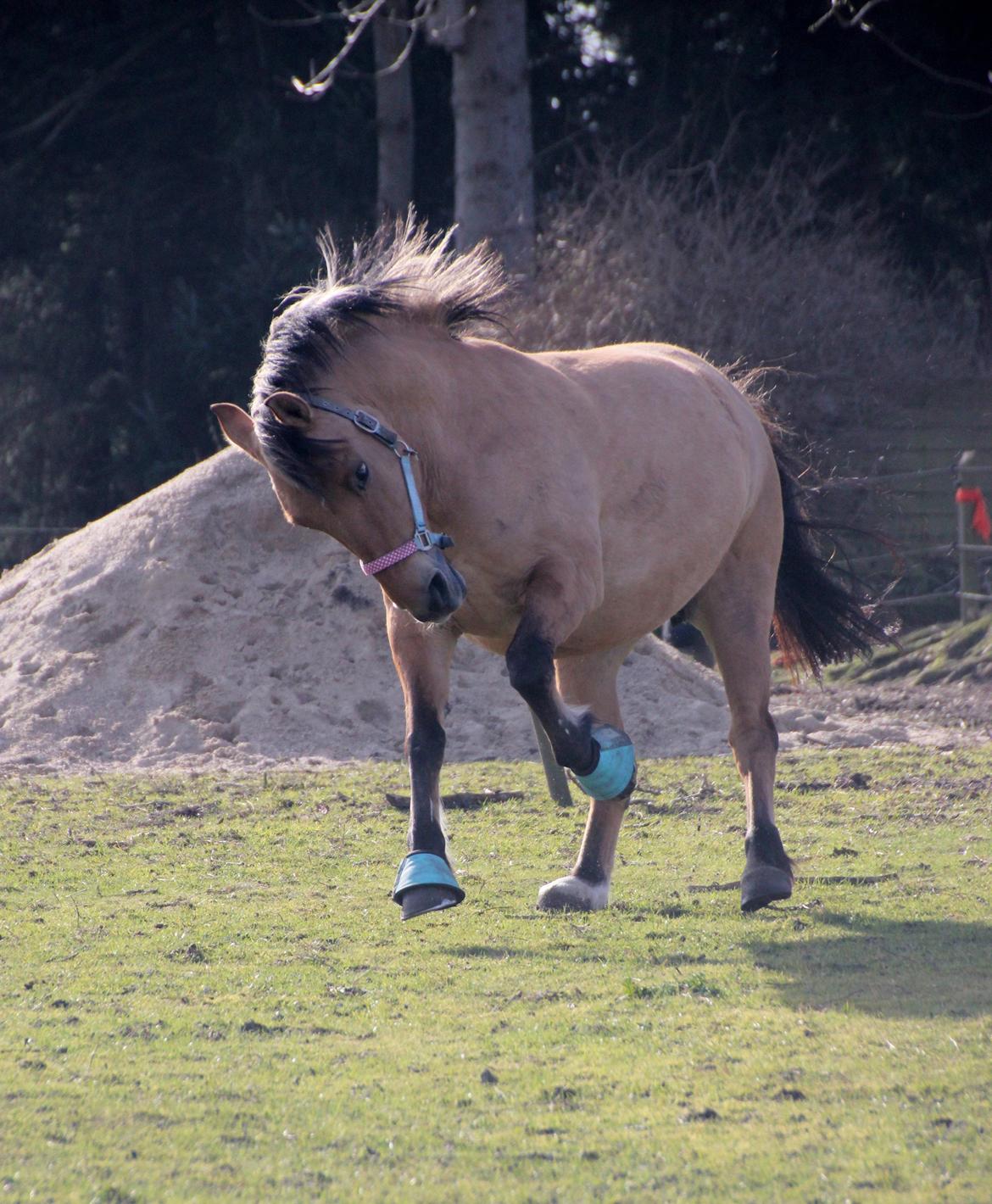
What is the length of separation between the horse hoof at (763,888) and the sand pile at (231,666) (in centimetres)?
426

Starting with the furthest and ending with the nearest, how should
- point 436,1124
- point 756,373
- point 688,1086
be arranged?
point 756,373
point 688,1086
point 436,1124

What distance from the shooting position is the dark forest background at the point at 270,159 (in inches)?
797

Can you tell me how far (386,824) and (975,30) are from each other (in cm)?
1683

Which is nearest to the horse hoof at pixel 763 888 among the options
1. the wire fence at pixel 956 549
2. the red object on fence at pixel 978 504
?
the wire fence at pixel 956 549

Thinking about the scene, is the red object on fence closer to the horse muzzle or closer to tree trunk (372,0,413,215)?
tree trunk (372,0,413,215)

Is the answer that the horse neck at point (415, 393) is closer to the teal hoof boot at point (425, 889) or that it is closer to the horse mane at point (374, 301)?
the horse mane at point (374, 301)

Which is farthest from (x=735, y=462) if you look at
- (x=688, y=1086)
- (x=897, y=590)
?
(x=897, y=590)

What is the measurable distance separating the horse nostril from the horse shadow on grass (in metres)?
1.46

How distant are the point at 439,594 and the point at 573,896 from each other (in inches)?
60.8

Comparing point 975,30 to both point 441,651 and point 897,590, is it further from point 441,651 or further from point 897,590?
point 441,651

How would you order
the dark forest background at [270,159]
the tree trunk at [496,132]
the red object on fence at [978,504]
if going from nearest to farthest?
the red object on fence at [978,504]
the tree trunk at [496,132]
the dark forest background at [270,159]

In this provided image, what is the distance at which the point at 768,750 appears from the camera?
235 inches

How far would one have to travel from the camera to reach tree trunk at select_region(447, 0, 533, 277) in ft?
51.5

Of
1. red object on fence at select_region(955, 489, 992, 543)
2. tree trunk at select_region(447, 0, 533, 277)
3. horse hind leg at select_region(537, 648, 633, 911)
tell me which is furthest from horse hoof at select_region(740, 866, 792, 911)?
tree trunk at select_region(447, 0, 533, 277)
